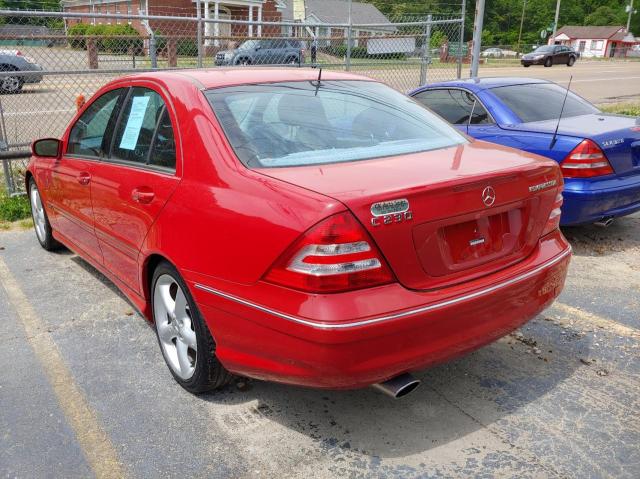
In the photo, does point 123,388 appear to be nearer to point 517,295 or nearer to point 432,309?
point 432,309

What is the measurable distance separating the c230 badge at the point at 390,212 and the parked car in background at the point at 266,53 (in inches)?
322

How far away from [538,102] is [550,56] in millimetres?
42009

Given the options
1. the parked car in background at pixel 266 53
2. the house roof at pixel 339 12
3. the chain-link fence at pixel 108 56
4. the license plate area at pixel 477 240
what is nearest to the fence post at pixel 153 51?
the chain-link fence at pixel 108 56

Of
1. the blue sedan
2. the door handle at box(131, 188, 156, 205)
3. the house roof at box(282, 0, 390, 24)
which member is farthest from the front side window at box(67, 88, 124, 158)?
the house roof at box(282, 0, 390, 24)

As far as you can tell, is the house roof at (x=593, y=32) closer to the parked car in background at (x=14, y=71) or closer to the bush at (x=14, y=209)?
the parked car in background at (x=14, y=71)

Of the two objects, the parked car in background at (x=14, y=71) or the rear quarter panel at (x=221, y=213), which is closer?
the rear quarter panel at (x=221, y=213)

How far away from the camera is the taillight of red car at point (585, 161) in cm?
514

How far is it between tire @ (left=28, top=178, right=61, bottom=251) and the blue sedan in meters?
4.04

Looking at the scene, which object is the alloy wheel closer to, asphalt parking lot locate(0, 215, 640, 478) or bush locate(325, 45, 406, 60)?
asphalt parking lot locate(0, 215, 640, 478)

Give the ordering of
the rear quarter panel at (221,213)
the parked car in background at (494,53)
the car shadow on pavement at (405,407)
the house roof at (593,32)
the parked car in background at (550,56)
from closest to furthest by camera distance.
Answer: the rear quarter panel at (221,213), the car shadow on pavement at (405,407), the parked car in background at (550,56), the parked car in background at (494,53), the house roof at (593,32)

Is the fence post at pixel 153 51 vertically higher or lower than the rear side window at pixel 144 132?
higher

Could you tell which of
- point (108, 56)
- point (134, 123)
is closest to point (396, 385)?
point (134, 123)

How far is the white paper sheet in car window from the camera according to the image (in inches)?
142

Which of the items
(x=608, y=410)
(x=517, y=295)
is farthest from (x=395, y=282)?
(x=608, y=410)
